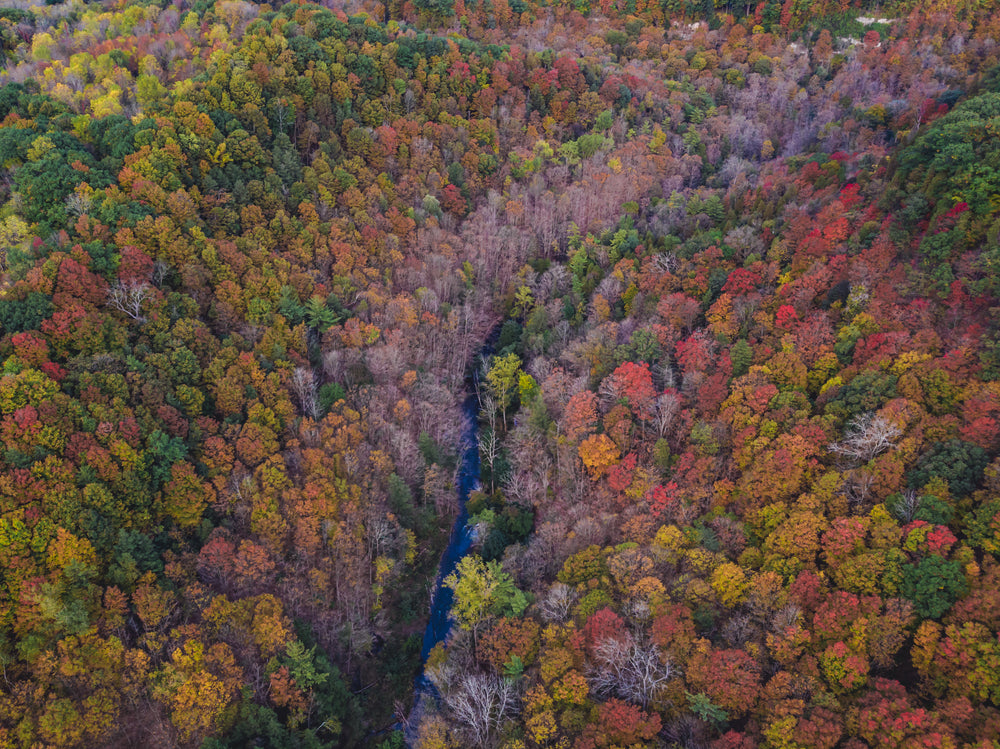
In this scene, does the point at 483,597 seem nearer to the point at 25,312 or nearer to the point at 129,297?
the point at 129,297

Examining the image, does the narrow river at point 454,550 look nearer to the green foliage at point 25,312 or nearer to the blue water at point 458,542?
the blue water at point 458,542

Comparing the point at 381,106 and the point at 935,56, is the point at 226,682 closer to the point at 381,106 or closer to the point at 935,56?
the point at 381,106

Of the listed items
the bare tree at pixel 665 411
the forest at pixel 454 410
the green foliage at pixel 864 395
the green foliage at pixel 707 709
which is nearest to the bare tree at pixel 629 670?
the forest at pixel 454 410

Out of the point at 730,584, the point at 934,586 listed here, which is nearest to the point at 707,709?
the point at 730,584

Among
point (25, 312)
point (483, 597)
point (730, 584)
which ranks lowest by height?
point (483, 597)

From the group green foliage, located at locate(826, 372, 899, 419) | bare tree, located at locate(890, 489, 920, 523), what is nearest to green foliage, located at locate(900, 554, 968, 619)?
bare tree, located at locate(890, 489, 920, 523)

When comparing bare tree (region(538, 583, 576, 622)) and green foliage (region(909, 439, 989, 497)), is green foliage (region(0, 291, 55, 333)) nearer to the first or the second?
bare tree (region(538, 583, 576, 622))
